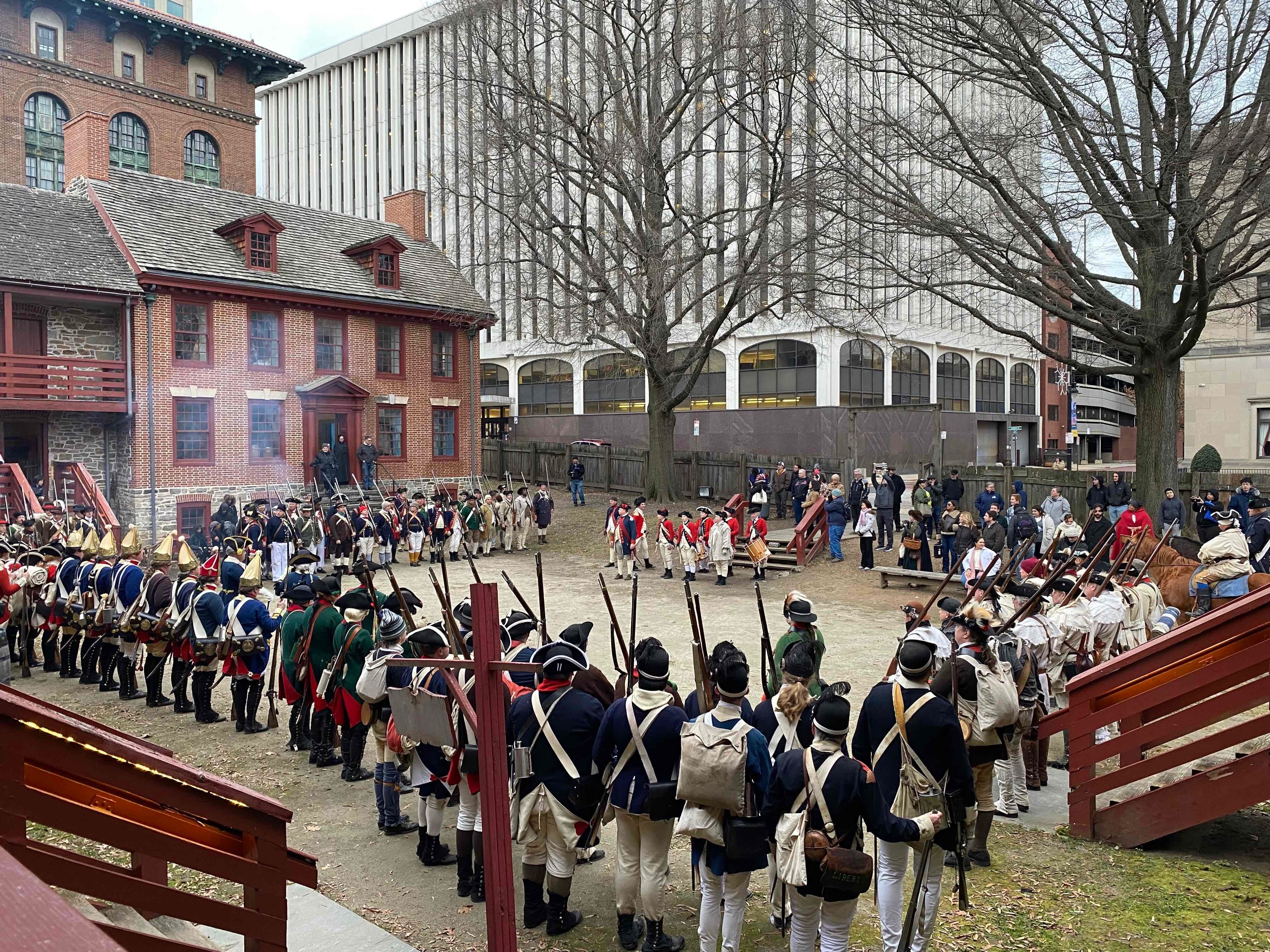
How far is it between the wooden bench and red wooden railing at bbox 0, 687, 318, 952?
671 inches

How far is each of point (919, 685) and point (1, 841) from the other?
183 inches

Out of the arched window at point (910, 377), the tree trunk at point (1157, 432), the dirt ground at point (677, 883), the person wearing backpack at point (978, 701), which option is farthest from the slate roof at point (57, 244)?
the arched window at point (910, 377)

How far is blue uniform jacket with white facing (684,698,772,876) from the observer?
5.14m

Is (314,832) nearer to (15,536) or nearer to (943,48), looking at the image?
(15,536)

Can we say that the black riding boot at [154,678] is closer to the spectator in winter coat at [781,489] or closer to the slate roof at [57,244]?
the slate roof at [57,244]

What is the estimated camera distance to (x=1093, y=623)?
920cm

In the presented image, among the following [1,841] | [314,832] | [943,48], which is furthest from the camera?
[943,48]

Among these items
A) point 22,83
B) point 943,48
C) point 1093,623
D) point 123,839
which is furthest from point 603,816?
point 22,83

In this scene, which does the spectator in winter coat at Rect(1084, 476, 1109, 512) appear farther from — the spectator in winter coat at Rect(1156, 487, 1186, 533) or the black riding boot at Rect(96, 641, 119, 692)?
the black riding boot at Rect(96, 641, 119, 692)

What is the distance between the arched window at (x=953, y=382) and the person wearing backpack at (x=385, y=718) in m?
42.7

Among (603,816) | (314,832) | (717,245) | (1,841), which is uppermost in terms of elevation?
(717,245)

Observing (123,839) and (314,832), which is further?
(314,832)

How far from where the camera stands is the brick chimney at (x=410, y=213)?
3609 cm

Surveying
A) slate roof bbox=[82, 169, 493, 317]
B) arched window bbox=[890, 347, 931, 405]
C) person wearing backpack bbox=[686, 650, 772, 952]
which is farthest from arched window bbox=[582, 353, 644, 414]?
person wearing backpack bbox=[686, 650, 772, 952]
